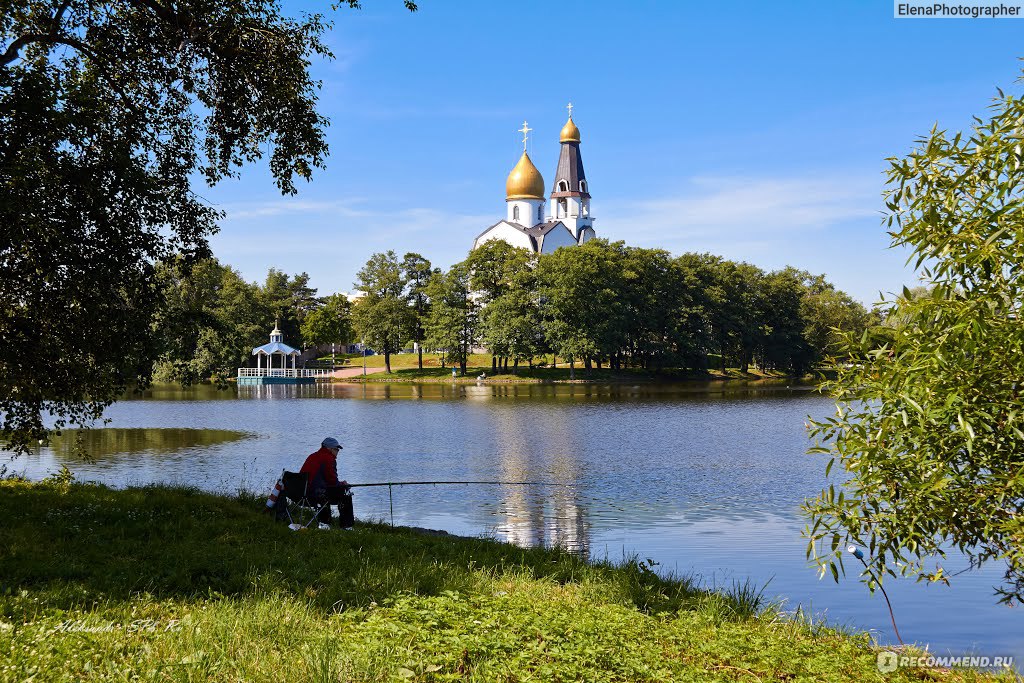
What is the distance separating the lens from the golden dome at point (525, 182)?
4200 inches

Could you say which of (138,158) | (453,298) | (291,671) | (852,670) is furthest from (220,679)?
(453,298)

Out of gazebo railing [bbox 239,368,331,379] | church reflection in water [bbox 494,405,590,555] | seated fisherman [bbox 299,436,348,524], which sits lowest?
church reflection in water [bbox 494,405,590,555]

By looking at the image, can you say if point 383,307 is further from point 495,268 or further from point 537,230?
point 537,230

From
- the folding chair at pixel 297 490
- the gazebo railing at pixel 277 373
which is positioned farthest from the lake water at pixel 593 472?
the gazebo railing at pixel 277 373

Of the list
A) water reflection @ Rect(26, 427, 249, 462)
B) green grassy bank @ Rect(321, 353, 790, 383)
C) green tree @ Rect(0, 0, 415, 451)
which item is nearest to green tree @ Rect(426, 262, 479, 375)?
green grassy bank @ Rect(321, 353, 790, 383)

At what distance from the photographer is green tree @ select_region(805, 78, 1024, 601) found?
5.77m

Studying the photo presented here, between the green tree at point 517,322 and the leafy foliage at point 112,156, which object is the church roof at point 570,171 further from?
the leafy foliage at point 112,156

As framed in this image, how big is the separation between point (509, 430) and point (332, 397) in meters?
29.1

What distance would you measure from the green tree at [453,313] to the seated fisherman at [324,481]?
6696 centimetres

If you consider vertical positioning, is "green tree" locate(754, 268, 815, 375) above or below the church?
below

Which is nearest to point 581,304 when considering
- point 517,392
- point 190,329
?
point 517,392

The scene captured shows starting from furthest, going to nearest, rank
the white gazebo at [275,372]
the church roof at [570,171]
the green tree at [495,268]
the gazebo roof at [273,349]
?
the church roof at [570,171] → the gazebo roof at [273,349] → the white gazebo at [275,372] → the green tree at [495,268]

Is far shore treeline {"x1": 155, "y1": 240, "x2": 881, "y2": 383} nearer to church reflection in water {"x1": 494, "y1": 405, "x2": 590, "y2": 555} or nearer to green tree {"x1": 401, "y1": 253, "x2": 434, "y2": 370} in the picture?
green tree {"x1": 401, "y1": 253, "x2": 434, "y2": 370}

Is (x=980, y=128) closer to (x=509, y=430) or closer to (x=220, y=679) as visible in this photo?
(x=220, y=679)
